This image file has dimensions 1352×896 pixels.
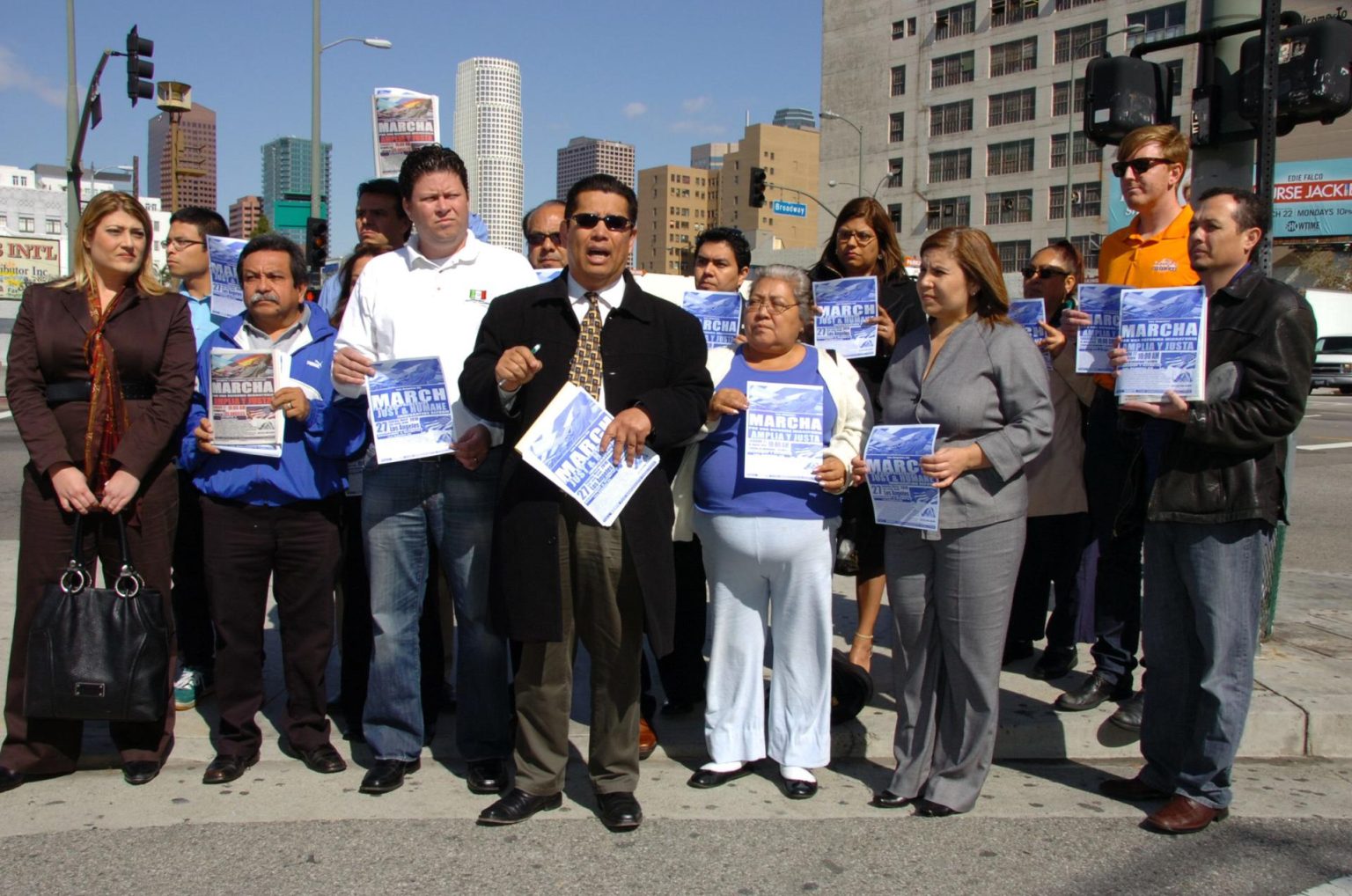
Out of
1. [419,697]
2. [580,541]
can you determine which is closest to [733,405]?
[580,541]

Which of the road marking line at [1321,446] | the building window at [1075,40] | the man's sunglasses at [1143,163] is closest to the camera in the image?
the man's sunglasses at [1143,163]

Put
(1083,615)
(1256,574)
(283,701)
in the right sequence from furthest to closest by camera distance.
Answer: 1. (1083,615)
2. (283,701)
3. (1256,574)

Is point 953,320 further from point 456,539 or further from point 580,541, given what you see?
point 456,539

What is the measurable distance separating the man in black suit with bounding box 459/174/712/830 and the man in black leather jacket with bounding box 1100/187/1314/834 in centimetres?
172

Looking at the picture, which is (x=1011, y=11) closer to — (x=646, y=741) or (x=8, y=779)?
(x=646, y=741)

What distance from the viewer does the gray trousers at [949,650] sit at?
13.5ft

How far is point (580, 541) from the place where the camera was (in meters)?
3.99

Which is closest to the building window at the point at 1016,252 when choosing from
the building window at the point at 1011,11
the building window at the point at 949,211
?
the building window at the point at 949,211

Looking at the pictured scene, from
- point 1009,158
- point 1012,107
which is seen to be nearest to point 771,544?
point 1009,158

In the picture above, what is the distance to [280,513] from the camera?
4.49m

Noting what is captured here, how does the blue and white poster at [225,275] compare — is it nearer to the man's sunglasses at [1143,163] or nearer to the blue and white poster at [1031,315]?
the blue and white poster at [1031,315]

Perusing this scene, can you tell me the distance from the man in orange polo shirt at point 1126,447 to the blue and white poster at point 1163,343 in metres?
0.43

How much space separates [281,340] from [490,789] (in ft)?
6.56

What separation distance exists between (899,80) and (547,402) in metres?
79.8
